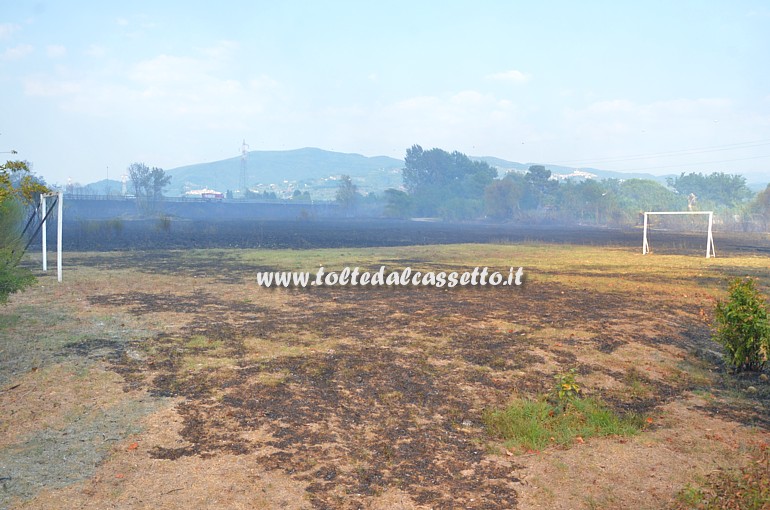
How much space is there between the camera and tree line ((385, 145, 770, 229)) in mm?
97625

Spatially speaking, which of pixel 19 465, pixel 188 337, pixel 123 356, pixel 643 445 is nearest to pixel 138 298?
pixel 188 337

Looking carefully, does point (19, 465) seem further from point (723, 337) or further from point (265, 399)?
point (723, 337)

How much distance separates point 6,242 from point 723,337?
54.9 ft

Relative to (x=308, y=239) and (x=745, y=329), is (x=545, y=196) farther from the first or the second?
(x=745, y=329)

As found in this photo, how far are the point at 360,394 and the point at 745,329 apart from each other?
235 inches

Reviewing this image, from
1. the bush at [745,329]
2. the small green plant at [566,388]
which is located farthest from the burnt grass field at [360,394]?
the small green plant at [566,388]

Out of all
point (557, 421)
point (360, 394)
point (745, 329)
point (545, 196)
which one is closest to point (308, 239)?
point (360, 394)

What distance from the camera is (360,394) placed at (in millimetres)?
8078

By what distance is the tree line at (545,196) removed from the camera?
9762cm

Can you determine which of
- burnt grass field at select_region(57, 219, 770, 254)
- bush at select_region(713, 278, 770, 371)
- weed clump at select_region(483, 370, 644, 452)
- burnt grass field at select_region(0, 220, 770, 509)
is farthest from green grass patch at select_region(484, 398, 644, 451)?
burnt grass field at select_region(57, 219, 770, 254)

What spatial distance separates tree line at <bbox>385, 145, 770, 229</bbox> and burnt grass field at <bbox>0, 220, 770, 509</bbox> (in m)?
72.3

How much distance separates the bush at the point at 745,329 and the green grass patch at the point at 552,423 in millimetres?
3025

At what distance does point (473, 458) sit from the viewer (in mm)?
6207

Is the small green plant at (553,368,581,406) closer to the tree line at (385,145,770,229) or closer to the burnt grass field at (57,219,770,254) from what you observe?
the burnt grass field at (57,219,770,254)
